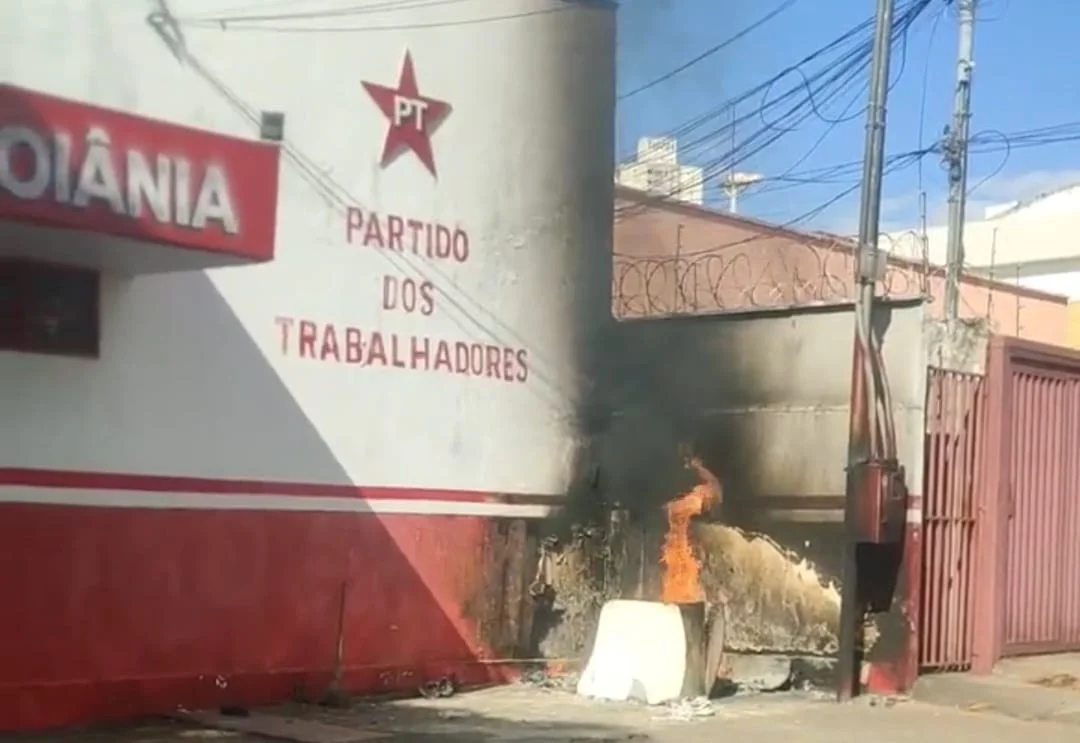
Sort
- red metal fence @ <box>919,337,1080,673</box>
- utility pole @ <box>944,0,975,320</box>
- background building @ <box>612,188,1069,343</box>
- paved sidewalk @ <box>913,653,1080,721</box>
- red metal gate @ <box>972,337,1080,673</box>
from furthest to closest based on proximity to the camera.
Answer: utility pole @ <box>944,0,975,320</box> < background building @ <box>612,188,1069,343</box> < red metal gate @ <box>972,337,1080,673</box> < red metal fence @ <box>919,337,1080,673</box> < paved sidewalk @ <box>913,653,1080,721</box>

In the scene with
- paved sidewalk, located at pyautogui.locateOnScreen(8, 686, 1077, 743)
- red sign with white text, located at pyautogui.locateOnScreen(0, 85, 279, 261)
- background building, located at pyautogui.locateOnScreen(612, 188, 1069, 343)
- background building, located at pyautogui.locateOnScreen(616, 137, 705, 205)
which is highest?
background building, located at pyautogui.locateOnScreen(616, 137, 705, 205)

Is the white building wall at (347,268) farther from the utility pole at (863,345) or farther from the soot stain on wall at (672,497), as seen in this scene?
the utility pole at (863,345)

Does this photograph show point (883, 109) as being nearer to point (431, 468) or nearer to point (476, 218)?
point (476, 218)

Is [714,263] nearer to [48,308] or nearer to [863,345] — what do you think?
[863,345]

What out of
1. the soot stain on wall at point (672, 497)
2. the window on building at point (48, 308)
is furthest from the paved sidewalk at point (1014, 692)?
the window on building at point (48, 308)

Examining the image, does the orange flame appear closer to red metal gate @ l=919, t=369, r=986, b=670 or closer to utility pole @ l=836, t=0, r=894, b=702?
utility pole @ l=836, t=0, r=894, b=702

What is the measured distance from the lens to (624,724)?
11.8m

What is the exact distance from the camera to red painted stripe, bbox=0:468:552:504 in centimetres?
1104

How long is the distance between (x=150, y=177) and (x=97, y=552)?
2.83m

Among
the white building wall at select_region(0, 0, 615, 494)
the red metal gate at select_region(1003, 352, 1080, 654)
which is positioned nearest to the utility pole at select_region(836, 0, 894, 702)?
the red metal gate at select_region(1003, 352, 1080, 654)

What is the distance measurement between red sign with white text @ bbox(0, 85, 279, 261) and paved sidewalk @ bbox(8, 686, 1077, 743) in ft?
11.2

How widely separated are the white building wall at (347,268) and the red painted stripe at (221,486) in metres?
0.07

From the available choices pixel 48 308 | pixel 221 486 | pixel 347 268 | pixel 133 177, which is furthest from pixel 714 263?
pixel 133 177

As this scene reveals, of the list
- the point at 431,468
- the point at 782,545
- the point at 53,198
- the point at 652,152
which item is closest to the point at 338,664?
the point at 431,468
